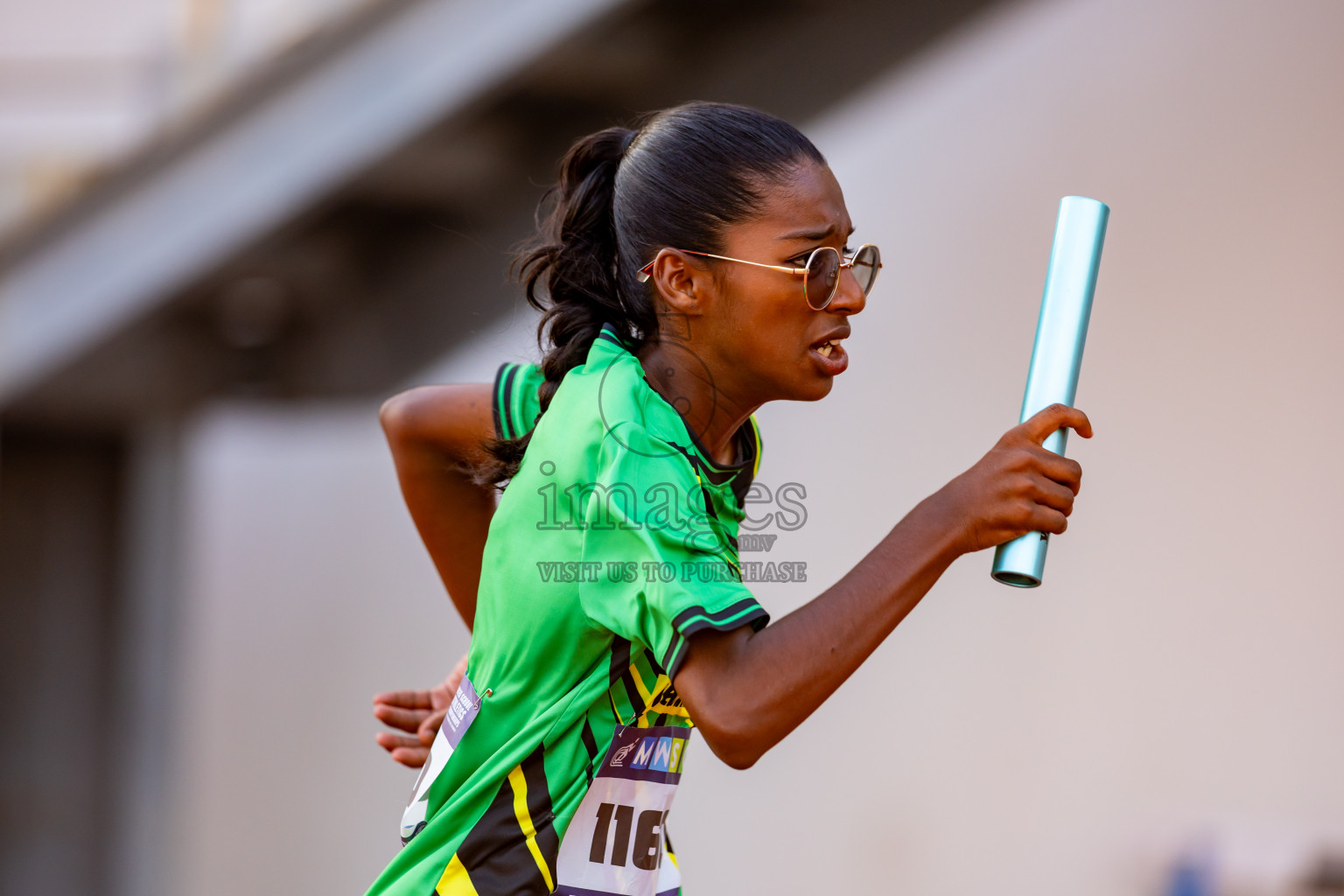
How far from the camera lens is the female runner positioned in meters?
0.82

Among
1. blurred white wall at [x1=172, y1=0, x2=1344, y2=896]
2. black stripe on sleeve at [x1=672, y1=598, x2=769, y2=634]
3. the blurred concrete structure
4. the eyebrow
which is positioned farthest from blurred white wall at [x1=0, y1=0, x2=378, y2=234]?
black stripe on sleeve at [x1=672, y1=598, x2=769, y2=634]

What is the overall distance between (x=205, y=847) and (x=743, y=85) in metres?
2.42

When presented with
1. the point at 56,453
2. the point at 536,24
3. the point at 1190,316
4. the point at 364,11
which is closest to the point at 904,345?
the point at 1190,316

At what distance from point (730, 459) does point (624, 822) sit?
0.37 m

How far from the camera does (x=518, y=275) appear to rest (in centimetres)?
124

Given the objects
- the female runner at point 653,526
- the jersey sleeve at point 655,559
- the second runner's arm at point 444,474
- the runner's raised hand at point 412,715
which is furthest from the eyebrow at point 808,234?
the runner's raised hand at point 412,715

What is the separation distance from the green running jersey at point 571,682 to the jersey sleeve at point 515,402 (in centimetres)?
23

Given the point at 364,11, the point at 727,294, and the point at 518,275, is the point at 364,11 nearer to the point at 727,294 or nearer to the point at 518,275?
the point at 518,275

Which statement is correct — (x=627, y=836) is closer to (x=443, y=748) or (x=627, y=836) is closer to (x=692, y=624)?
(x=443, y=748)

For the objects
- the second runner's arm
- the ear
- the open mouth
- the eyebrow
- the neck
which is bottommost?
the second runner's arm

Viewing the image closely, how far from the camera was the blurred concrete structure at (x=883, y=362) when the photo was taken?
233 centimetres

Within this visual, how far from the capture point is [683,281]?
1.04 meters

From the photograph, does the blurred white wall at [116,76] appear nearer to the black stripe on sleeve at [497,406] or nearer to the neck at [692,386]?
the black stripe on sleeve at [497,406]

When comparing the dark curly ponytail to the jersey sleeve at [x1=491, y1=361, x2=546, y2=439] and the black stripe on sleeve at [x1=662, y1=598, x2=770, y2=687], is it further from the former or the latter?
the black stripe on sleeve at [x1=662, y1=598, x2=770, y2=687]
